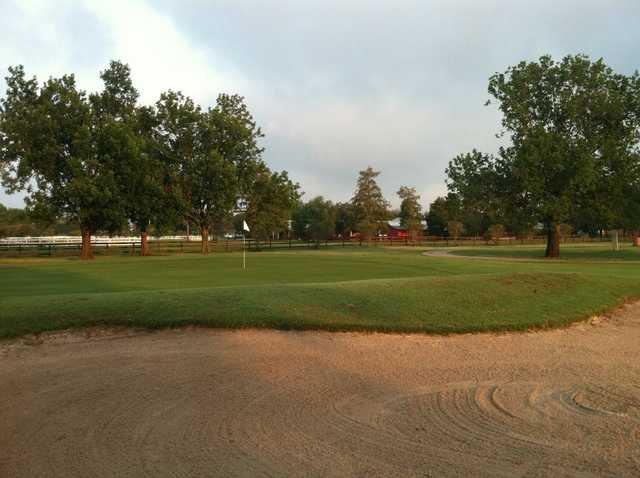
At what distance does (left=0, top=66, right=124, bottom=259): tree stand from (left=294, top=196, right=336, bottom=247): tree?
4521 cm

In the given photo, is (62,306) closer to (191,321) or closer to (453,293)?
(191,321)

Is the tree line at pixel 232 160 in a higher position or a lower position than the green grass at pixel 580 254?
higher

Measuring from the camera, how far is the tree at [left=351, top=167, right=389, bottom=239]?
103m

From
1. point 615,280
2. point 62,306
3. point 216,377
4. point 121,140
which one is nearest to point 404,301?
point 216,377

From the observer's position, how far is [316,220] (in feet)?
339

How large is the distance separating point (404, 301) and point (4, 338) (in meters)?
7.96

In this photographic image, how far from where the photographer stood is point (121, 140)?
1855 inches

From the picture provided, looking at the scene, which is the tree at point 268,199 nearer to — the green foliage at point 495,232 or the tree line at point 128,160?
the tree line at point 128,160

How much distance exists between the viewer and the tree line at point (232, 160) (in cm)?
4041

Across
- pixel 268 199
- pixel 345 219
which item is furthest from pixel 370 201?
pixel 268 199

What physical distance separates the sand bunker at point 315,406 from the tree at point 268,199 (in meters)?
52.1

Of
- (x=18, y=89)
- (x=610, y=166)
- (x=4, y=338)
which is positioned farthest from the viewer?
(x=18, y=89)

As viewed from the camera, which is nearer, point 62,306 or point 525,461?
point 525,461

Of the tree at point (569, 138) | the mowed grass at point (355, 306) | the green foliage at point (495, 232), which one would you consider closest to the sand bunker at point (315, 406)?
the mowed grass at point (355, 306)
